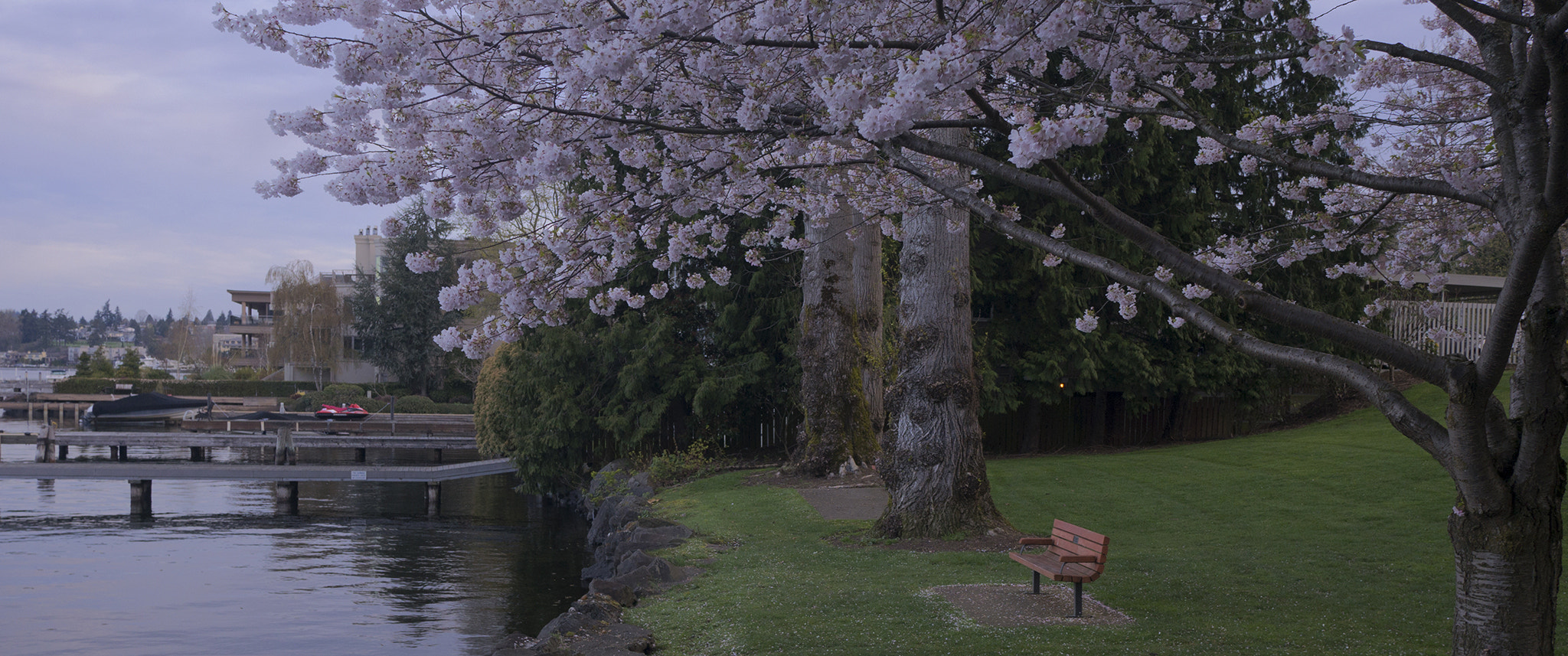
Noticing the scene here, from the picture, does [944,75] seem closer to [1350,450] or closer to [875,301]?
[875,301]

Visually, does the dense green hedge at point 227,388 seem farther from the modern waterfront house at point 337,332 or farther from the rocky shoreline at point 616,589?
the rocky shoreline at point 616,589

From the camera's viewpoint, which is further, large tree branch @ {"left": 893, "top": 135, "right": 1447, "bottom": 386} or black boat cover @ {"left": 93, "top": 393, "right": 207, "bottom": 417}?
black boat cover @ {"left": 93, "top": 393, "right": 207, "bottom": 417}

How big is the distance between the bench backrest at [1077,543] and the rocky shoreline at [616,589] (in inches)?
119

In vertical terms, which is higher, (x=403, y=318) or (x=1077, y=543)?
(x=403, y=318)

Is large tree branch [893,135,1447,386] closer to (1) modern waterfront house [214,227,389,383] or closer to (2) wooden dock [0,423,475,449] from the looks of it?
(2) wooden dock [0,423,475,449]

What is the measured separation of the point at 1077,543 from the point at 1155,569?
5.17 ft

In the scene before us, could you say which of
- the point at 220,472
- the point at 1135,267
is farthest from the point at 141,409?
the point at 1135,267

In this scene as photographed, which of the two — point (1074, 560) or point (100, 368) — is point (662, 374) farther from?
point (100, 368)

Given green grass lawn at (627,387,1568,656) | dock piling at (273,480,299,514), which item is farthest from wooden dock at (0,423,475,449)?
green grass lawn at (627,387,1568,656)

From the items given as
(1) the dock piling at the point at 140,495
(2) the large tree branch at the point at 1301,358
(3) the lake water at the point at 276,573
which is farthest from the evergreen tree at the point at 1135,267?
(1) the dock piling at the point at 140,495

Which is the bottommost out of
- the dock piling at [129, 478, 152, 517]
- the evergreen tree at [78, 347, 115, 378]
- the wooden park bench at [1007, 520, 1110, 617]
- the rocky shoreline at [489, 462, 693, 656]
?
the dock piling at [129, 478, 152, 517]

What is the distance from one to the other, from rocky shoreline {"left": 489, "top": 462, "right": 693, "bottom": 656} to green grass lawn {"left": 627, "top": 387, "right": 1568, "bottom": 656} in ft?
0.84

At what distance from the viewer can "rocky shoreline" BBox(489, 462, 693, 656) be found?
709 centimetres

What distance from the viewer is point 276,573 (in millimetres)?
13906
